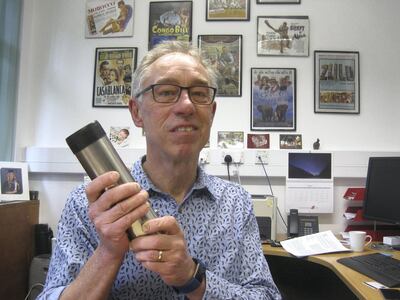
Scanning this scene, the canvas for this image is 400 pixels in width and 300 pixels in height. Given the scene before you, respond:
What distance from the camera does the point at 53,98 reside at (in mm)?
2703

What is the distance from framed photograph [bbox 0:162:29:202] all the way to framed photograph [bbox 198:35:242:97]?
1.58 meters

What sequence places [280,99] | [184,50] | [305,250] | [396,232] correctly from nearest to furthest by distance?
[184,50] < [305,250] < [396,232] < [280,99]

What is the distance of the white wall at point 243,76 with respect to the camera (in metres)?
2.49

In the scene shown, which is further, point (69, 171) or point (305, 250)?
point (69, 171)

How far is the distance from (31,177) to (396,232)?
2.76 m

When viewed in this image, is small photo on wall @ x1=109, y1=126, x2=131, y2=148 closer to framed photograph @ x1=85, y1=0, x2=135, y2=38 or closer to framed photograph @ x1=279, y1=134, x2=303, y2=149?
framed photograph @ x1=85, y1=0, x2=135, y2=38

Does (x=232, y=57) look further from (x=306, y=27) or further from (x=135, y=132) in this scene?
(x=135, y=132)

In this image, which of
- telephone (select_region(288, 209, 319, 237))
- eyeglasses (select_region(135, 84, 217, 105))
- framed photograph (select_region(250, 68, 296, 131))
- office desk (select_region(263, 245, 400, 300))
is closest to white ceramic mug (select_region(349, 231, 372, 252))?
Answer: office desk (select_region(263, 245, 400, 300))

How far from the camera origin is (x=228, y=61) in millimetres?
2559

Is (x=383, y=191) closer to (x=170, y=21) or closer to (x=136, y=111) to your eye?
(x=136, y=111)

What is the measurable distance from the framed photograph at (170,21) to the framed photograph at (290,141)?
106cm

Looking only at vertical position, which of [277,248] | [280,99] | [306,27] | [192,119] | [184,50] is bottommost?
[277,248]

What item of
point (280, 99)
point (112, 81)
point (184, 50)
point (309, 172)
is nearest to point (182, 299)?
point (184, 50)

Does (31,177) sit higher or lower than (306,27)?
lower
